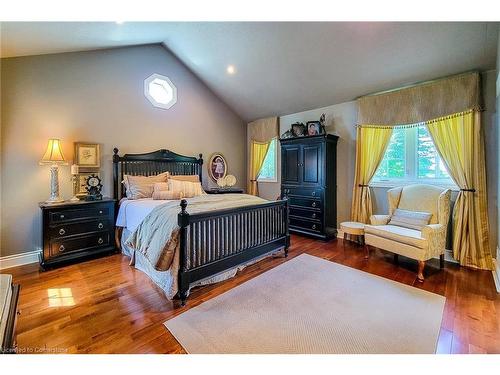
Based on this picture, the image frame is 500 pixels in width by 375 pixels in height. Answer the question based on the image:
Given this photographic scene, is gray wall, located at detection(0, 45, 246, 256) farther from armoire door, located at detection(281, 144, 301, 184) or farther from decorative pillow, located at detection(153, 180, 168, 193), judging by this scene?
armoire door, located at detection(281, 144, 301, 184)

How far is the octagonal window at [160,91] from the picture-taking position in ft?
14.1

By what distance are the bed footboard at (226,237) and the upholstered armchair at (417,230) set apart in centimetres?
124

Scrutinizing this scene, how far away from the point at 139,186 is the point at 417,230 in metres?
4.00

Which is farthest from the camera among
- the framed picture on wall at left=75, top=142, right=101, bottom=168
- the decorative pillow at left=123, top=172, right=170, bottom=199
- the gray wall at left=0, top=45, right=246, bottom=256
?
the decorative pillow at left=123, top=172, right=170, bottom=199

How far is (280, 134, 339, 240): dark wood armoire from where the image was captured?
163 inches

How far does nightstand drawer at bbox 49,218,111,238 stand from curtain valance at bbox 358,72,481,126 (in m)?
4.32

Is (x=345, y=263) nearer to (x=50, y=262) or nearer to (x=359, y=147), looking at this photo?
(x=359, y=147)

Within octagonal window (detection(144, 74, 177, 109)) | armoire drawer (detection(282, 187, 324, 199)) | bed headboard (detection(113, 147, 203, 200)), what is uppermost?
octagonal window (detection(144, 74, 177, 109))

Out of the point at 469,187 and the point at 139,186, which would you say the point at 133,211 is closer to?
the point at 139,186

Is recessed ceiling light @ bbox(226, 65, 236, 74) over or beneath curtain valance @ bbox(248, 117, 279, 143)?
over

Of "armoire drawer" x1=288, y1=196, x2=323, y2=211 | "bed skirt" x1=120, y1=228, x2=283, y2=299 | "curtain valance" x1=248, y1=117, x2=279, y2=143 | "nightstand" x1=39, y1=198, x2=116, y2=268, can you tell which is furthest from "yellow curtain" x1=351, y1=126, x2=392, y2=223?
"nightstand" x1=39, y1=198, x2=116, y2=268

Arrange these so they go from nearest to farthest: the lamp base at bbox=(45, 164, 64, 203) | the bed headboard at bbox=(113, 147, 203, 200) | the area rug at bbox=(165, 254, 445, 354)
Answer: the area rug at bbox=(165, 254, 445, 354) < the lamp base at bbox=(45, 164, 64, 203) < the bed headboard at bbox=(113, 147, 203, 200)

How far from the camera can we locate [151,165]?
14.2ft

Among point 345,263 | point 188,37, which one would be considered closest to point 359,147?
point 345,263
